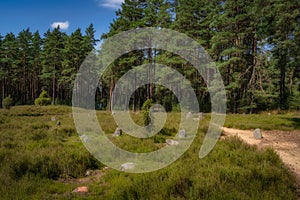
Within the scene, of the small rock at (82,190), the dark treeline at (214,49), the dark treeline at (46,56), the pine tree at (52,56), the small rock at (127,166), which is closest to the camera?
the small rock at (82,190)

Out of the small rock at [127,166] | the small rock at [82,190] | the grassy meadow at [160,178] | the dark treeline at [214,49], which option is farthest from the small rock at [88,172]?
the dark treeline at [214,49]

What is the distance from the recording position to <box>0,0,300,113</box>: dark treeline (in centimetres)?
1228

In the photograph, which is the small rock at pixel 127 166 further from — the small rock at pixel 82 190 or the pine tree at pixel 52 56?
the pine tree at pixel 52 56

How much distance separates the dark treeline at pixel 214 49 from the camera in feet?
40.3

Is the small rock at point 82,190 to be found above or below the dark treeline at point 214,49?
below

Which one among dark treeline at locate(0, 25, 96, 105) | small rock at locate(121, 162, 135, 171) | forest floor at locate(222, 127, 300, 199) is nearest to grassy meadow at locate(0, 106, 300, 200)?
small rock at locate(121, 162, 135, 171)

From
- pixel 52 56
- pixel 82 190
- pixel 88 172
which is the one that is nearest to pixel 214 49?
pixel 88 172

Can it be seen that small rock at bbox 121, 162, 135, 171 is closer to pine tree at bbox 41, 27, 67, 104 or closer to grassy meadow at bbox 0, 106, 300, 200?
grassy meadow at bbox 0, 106, 300, 200

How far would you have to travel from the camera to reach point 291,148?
28.2ft

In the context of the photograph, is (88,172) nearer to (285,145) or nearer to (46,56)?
(285,145)

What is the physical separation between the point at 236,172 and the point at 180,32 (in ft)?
81.2

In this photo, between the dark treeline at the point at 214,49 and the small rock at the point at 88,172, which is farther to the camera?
the dark treeline at the point at 214,49

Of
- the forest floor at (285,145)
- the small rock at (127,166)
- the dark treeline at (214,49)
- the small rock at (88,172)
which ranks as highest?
the dark treeline at (214,49)

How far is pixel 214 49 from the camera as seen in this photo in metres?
24.4
